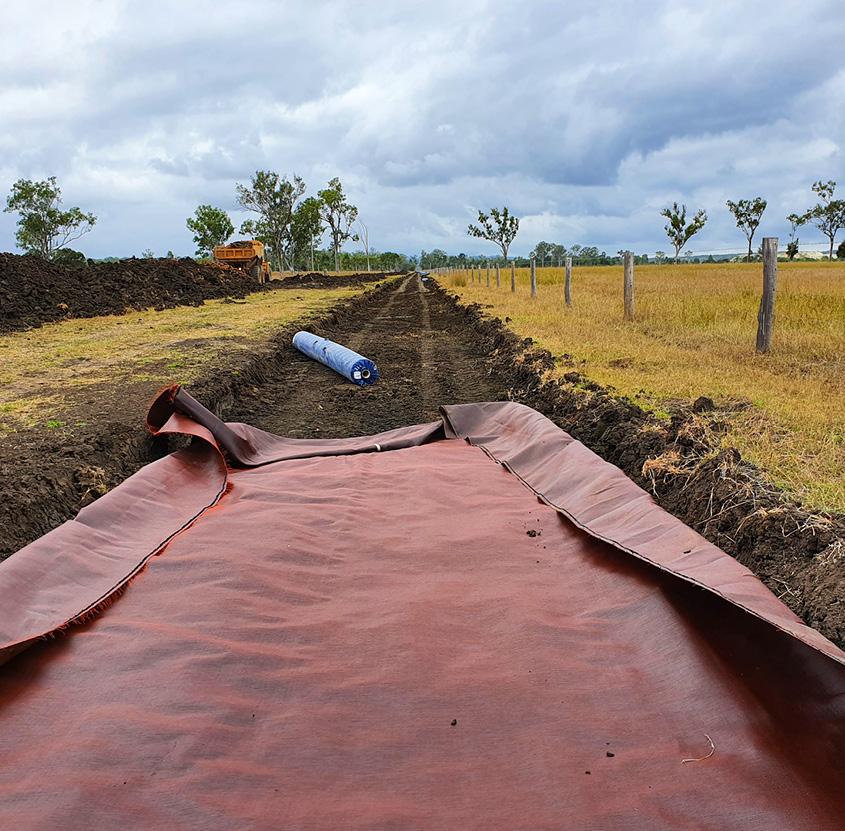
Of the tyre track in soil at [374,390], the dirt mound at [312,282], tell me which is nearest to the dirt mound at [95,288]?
the dirt mound at [312,282]

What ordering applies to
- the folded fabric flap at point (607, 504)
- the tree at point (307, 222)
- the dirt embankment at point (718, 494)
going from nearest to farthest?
the folded fabric flap at point (607, 504)
the dirt embankment at point (718, 494)
the tree at point (307, 222)

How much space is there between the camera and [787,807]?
164 centimetres

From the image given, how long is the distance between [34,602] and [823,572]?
3.22 meters

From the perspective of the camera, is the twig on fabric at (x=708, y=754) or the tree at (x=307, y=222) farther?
the tree at (x=307, y=222)

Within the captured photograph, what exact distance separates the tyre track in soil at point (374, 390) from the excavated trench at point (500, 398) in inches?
0.8

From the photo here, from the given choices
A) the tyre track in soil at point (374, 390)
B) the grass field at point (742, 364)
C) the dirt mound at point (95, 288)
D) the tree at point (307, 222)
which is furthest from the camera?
the tree at point (307, 222)

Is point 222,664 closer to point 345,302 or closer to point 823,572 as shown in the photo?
point 823,572

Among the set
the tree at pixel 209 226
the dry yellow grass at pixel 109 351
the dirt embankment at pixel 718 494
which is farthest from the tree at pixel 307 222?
the dirt embankment at pixel 718 494

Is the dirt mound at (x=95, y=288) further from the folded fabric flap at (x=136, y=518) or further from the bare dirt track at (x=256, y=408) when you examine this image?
the folded fabric flap at (x=136, y=518)

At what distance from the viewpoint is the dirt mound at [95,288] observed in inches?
539

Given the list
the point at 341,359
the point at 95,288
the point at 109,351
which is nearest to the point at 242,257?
the point at 95,288

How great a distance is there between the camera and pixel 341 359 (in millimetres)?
8594

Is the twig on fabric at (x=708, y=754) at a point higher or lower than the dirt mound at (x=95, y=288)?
lower

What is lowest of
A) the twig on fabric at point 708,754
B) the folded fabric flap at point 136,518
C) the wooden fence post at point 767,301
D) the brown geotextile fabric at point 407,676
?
the twig on fabric at point 708,754
